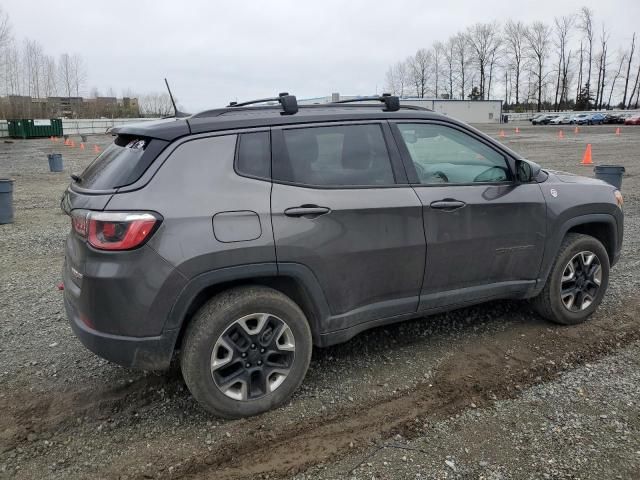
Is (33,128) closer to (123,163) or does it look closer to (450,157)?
(123,163)

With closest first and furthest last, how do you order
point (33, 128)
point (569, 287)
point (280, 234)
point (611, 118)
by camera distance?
point (280, 234), point (569, 287), point (33, 128), point (611, 118)

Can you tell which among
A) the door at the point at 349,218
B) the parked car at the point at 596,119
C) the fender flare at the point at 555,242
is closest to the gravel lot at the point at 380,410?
the fender flare at the point at 555,242

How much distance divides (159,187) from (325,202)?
0.99m

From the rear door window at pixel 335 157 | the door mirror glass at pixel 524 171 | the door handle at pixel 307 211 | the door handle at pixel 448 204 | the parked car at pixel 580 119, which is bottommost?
the parked car at pixel 580 119

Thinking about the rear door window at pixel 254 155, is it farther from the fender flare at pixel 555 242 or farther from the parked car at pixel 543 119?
the parked car at pixel 543 119

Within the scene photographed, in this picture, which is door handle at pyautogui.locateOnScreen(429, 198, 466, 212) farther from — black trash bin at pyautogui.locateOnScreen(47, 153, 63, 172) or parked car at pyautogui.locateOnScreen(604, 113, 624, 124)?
parked car at pyautogui.locateOnScreen(604, 113, 624, 124)

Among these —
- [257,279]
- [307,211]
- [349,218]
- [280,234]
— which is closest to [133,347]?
[257,279]

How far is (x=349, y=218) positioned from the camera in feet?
11.0

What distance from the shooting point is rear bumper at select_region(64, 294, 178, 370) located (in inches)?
117

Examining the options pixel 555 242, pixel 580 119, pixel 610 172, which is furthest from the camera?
pixel 580 119

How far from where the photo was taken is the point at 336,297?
134 inches

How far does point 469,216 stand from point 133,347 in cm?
239

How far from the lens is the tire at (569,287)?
432 centimetres

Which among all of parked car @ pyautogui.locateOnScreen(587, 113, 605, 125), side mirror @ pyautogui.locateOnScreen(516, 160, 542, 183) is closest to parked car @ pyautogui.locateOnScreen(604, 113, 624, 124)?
parked car @ pyautogui.locateOnScreen(587, 113, 605, 125)
